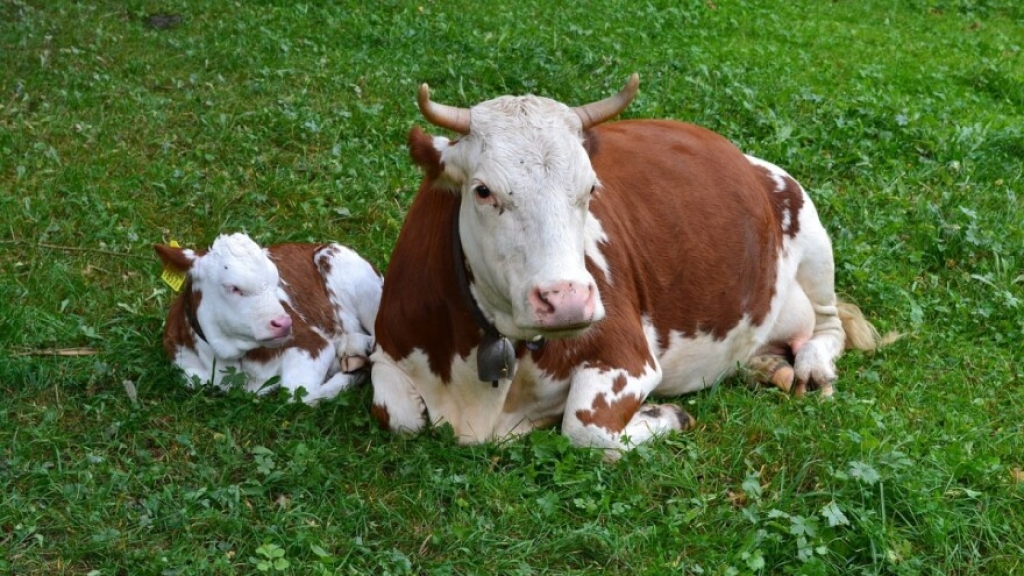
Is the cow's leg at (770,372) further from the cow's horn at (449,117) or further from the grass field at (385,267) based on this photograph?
the cow's horn at (449,117)

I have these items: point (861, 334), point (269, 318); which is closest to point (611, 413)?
point (269, 318)

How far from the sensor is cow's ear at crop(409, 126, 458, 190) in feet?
17.4

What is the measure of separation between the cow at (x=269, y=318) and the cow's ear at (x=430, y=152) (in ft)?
3.32

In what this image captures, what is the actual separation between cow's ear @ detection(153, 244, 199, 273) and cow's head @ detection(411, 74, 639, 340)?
1356 mm

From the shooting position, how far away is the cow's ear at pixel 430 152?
209 inches

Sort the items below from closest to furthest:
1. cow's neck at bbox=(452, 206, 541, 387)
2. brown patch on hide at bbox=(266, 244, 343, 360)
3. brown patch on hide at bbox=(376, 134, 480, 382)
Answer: cow's neck at bbox=(452, 206, 541, 387) → brown patch on hide at bbox=(376, 134, 480, 382) → brown patch on hide at bbox=(266, 244, 343, 360)

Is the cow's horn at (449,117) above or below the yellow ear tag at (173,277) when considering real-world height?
above

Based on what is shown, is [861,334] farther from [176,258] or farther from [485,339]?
[176,258]

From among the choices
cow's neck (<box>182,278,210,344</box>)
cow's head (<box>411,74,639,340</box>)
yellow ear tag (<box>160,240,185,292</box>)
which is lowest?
cow's neck (<box>182,278,210,344</box>)

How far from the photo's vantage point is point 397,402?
5.80 m

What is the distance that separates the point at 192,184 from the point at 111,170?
2.06 ft

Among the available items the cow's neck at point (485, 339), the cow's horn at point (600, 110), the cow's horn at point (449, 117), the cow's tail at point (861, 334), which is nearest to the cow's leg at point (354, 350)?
the cow's neck at point (485, 339)

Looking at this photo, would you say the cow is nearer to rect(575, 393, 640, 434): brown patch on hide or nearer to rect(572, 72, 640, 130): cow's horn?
rect(575, 393, 640, 434): brown patch on hide

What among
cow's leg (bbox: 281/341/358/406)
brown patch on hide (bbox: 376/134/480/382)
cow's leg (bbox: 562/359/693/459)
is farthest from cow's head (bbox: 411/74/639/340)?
cow's leg (bbox: 281/341/358/406)
